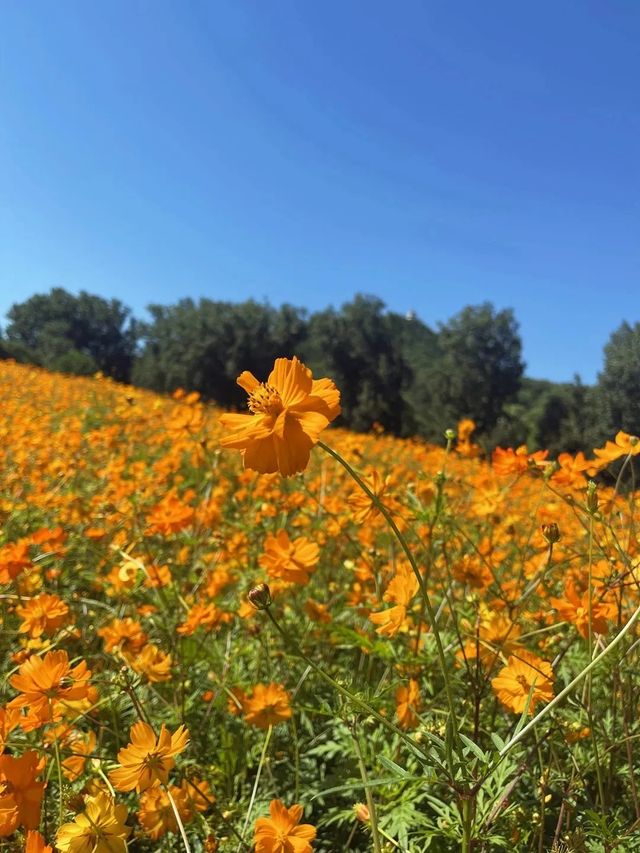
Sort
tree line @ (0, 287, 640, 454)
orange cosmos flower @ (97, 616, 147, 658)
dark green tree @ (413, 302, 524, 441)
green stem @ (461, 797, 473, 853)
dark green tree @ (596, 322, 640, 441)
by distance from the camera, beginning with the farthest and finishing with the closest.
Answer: dark green tree @ (413, 302, 524, 441) < tree line @ (0, 287, 640, 454) < dark green tree @ (596, 322, 640, 441) < orange cosmos flower @ (97, 616, 147, 658) < green stem @ (461, 797, 473, 853)

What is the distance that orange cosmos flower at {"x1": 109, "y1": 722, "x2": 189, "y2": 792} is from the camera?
29.8 inches

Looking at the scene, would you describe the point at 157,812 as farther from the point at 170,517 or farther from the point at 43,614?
the point at 170,517

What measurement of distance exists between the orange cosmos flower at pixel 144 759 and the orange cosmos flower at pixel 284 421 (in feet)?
1.39

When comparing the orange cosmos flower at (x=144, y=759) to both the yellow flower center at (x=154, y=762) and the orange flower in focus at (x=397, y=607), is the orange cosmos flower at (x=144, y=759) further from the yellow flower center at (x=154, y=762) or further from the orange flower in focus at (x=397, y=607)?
the orange flower in focus at (x=397, y=607)

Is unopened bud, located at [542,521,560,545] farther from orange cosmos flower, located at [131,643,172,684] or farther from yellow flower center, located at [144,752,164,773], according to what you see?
orange cosmos flower, located at [131,643,172,684]

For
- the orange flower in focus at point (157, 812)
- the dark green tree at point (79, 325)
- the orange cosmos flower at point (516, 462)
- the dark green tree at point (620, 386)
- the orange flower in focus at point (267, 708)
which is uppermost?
the dark green tree at point (79, 325)

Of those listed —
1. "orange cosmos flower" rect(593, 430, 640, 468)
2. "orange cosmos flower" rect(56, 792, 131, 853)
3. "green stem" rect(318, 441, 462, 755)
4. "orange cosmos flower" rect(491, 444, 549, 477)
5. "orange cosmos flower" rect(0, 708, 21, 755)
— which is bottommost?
"orange cosmos flower" rect(56, 792, 131, 853)

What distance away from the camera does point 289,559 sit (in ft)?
3.82

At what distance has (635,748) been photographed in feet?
3.57

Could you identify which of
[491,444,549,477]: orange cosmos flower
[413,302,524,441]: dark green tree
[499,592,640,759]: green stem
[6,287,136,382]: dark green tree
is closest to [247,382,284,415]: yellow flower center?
[499,592,640,759]: green stem

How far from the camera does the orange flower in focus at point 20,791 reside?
2.32ft

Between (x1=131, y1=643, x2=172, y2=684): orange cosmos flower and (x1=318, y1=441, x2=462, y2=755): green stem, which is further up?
(x1=318, y1=441, x2=462, y2=755): green stem

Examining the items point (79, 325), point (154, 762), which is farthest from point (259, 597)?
point (79, 325)

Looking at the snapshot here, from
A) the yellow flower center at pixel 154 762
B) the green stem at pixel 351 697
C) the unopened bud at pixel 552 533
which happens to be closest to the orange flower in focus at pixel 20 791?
the yellow flower center at pixel 154 762
